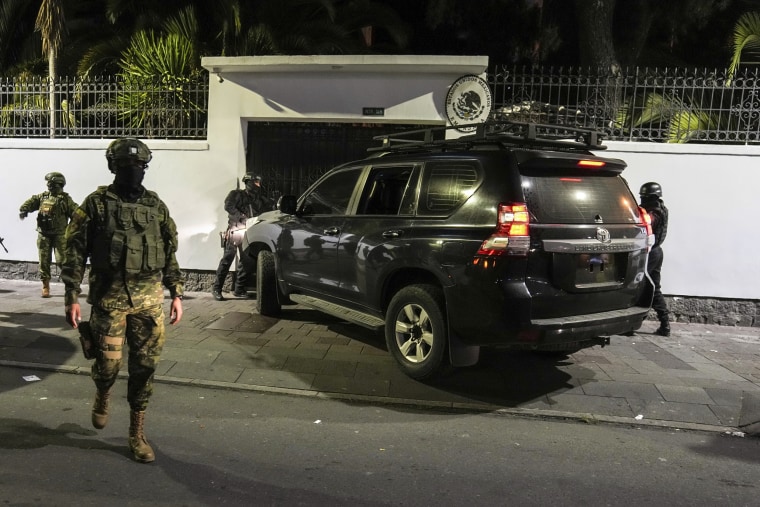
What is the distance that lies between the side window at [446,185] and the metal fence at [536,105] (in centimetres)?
335

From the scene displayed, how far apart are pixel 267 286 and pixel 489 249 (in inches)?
146

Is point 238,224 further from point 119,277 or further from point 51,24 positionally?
point 51,24

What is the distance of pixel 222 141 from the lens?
27.7 ft

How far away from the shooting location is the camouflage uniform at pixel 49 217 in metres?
7.63

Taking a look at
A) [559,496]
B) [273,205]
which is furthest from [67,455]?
[273,205]

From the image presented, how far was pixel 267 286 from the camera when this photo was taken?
7.02m

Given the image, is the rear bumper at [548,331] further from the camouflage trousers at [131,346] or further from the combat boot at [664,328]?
the combat boot at [664,328]

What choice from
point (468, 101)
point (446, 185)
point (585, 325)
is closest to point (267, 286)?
point (446, 185)

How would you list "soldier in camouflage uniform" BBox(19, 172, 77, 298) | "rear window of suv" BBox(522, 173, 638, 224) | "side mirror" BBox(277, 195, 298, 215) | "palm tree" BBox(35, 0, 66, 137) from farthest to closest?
1. "palm tree" BBox(35, 0, 66, 137)
2. "soldier in camouflage uniform" BBox(19, 172, 77, 298)
3. "side mirror" BBox(277, 195, 298, 215)
4. "rear window of suv" BBox(522, 173, 638, 224)

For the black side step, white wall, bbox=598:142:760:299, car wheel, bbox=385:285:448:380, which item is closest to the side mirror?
the black side step

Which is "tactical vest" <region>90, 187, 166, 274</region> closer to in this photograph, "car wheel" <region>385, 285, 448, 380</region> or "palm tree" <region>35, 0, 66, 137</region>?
"car wheel" <region>385, 285, 448, 380</region>

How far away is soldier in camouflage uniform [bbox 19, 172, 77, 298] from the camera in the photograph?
25.0 ft

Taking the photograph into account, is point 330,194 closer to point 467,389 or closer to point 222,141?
point 467,389

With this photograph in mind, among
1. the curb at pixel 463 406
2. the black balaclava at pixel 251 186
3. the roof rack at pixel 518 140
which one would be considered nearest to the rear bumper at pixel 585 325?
the curb at pixel 463 406
